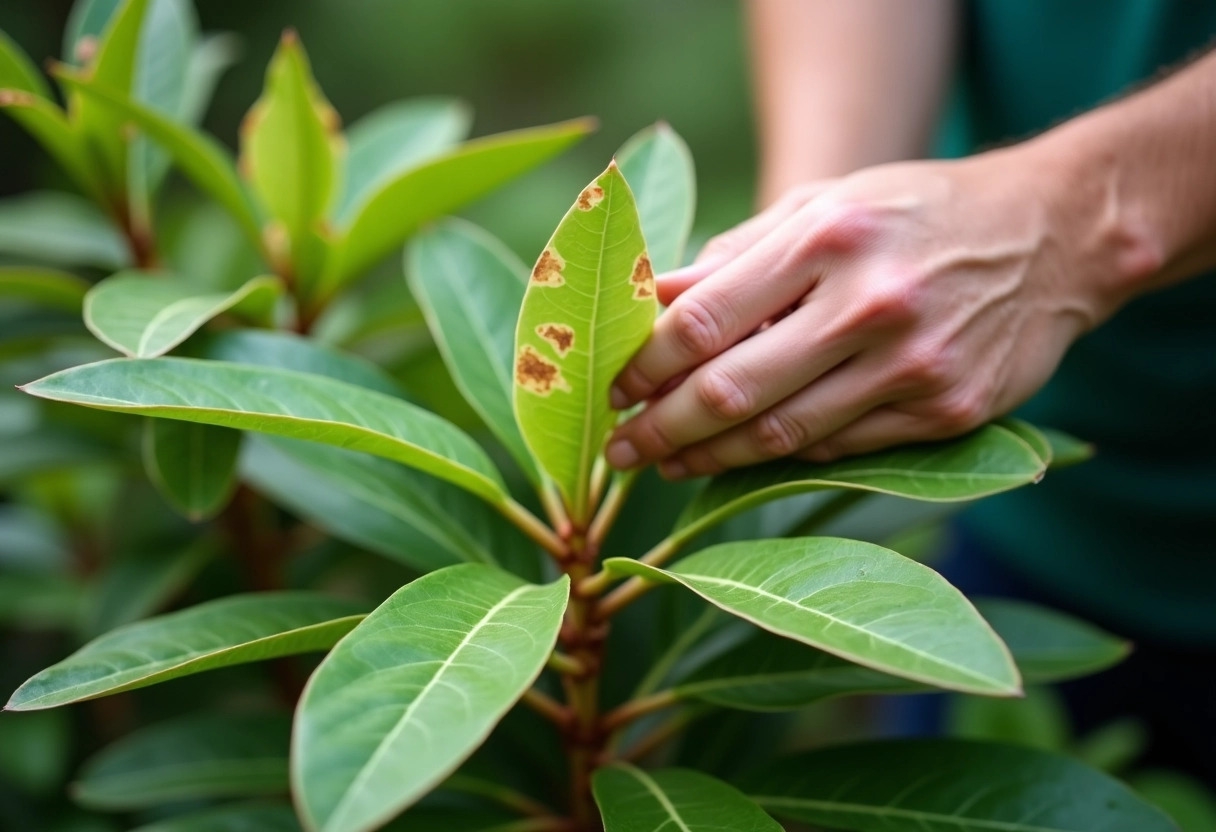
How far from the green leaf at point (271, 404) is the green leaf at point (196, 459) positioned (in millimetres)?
144

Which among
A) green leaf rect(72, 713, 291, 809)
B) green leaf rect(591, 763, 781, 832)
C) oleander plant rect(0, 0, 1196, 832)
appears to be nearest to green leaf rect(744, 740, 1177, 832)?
oleander plant rect(0, 0, 1196, 832)

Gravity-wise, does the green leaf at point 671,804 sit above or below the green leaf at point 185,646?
below

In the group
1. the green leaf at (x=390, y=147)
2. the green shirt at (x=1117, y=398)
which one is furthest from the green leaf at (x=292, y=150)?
the green shirt at (x=1117, y=398)

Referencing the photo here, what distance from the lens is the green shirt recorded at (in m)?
1.17

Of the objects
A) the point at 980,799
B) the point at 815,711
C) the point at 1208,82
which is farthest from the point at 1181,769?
the point at 1208,82

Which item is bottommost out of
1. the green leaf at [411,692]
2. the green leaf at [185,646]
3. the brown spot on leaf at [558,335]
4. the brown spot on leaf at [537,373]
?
the green leaf at [185,646]

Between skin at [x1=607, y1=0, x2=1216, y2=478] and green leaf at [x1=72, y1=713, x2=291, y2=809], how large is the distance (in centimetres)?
43

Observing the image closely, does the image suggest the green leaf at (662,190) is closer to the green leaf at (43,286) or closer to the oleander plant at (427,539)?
the oleander plant at (427,539)

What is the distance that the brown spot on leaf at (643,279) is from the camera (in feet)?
1.97

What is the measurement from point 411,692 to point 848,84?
3.12 feet

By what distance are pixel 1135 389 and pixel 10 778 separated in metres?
1.49

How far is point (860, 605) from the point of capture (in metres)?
0.52

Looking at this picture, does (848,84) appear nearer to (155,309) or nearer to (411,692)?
(155,309)

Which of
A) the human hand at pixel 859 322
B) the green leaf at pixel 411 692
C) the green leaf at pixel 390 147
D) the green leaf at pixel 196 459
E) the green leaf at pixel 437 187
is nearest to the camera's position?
the green leaf at pixel 411 692
